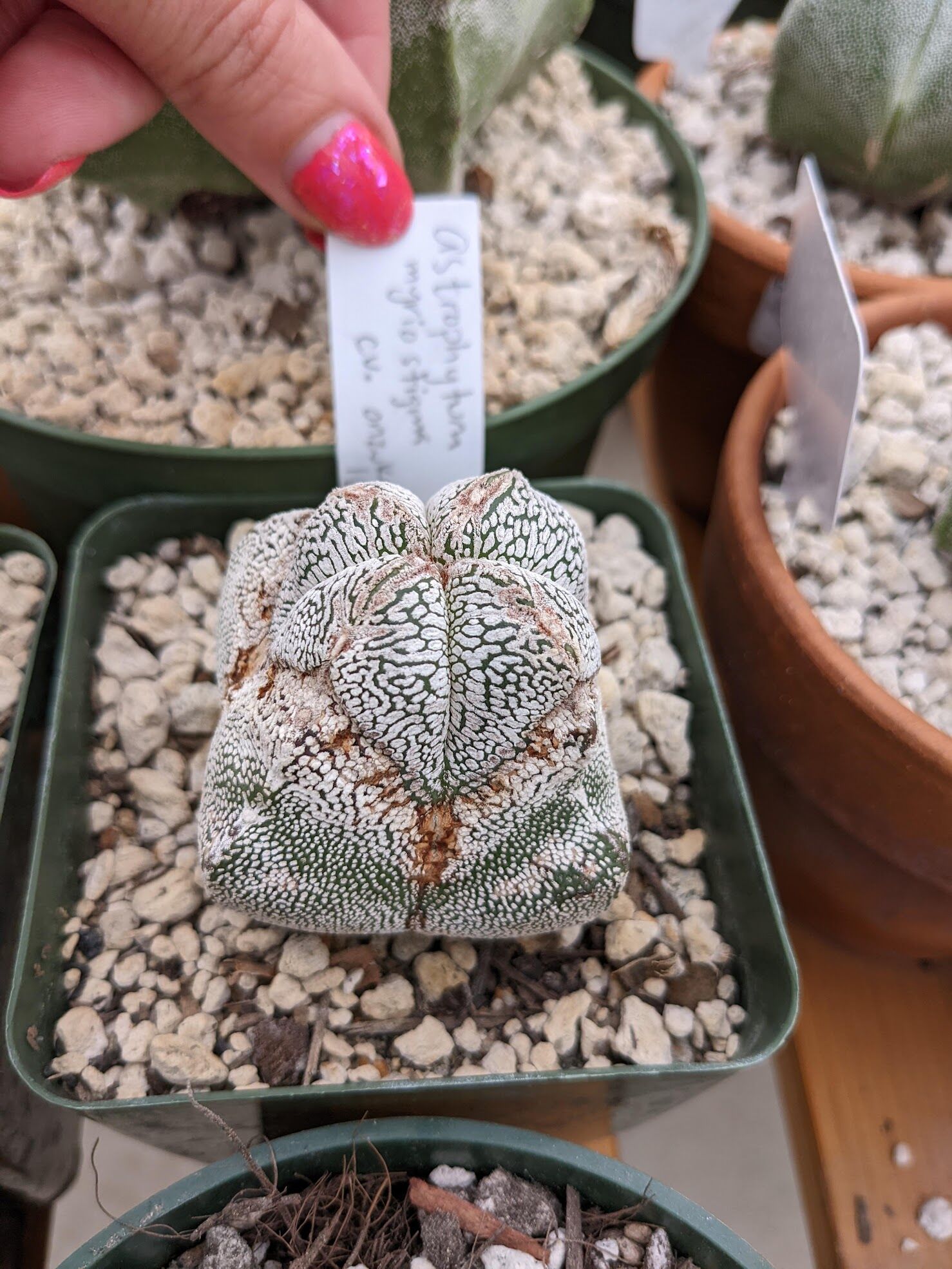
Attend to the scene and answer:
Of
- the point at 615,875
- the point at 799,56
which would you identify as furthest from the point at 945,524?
the point at 799,56

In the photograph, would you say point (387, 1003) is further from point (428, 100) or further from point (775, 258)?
point (775, 258)

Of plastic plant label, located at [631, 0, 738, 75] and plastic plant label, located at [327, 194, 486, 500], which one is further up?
plastic plant label, located at [631, 0, 738, 75]

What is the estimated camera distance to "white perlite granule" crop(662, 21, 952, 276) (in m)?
0.97

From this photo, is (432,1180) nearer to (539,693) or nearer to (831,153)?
(539,693)

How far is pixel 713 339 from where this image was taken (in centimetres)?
100

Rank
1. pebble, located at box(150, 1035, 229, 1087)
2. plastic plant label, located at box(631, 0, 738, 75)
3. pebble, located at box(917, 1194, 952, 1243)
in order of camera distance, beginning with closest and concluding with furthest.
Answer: pebble, located at box(150, 1035, 229, 1087) < pebble, located at box(917, 1194, 952, 1243) < plastic plant label, located at box(631, 0, 738, 75)

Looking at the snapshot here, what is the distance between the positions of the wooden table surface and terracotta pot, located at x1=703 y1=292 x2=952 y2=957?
0.15ft

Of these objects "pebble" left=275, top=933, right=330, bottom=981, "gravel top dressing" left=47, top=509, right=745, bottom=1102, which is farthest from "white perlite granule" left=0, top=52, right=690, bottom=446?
"pebble" left=275, top=933, right=330, bottom=981

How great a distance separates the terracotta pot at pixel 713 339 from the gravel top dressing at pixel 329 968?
1.37 feet

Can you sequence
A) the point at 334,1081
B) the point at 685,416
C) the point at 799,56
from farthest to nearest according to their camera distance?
the point at 685,416, the point at 799,56, the point at 334,1081

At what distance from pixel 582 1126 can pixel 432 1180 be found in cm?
14

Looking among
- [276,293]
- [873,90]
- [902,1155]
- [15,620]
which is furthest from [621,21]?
[902,1155]

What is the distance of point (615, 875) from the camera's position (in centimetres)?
56

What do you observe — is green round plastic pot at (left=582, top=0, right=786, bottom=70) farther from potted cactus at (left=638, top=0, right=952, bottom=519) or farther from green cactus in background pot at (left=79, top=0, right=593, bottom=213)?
green cactus in background pot at (left=79, top=0, right=593, bottom=213)
